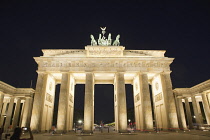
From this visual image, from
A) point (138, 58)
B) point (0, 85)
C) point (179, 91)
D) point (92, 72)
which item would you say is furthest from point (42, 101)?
point (179, 91)

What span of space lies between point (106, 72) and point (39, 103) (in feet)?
43.3

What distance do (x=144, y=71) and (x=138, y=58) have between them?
2.75 meters

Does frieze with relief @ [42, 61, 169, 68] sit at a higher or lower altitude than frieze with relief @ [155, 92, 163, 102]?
higher

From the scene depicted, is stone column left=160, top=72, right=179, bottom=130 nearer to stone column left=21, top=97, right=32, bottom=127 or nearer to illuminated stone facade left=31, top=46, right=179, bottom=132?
illuminated stone facade left=31, top=46, right=179, bottom=132

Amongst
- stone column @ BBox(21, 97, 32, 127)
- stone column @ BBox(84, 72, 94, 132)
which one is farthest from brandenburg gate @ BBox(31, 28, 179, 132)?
stone column @ BBox(21, 97, 32, 127)

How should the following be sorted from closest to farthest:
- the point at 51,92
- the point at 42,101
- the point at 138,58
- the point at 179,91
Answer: the point at 42,101
the point at 138,58
the point at 51,92
the point at 179,91

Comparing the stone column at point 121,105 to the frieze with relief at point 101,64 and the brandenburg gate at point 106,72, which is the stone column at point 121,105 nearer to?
the brandenburg gate at point 106,72

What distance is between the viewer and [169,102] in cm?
2652

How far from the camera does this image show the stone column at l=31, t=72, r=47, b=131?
965 inches

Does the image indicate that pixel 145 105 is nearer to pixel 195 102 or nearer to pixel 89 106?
pixel 89 106

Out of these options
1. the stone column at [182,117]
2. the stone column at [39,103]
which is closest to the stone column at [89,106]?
the stone column at [39,103]

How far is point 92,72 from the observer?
27.9 metres

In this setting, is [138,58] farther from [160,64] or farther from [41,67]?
[41,67]

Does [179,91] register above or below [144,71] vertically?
below
